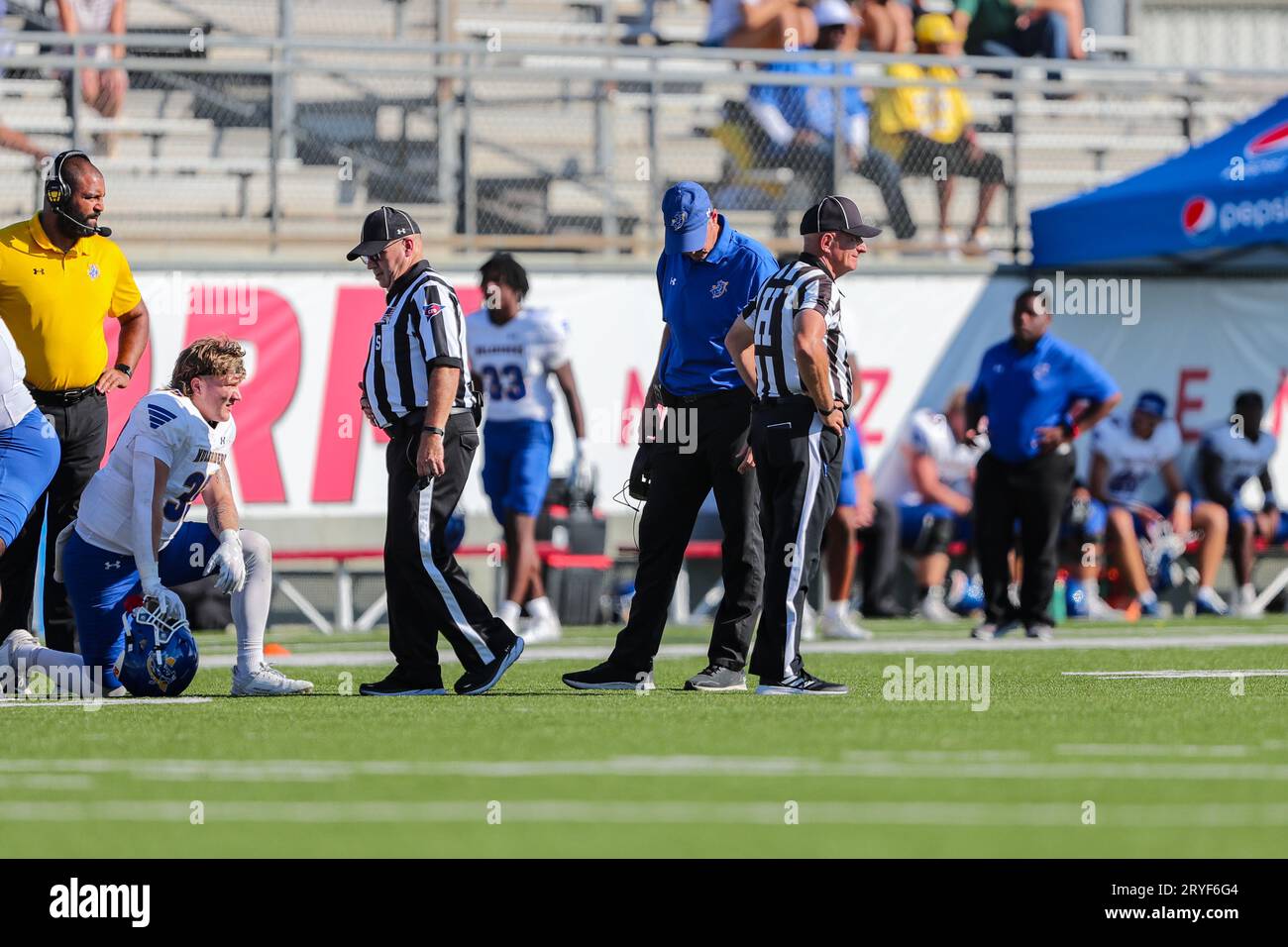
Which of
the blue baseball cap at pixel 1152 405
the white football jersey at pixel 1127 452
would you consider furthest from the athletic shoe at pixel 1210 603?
the blue baseball cap at pixel 1152 405

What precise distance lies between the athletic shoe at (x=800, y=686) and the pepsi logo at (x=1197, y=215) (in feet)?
28.4

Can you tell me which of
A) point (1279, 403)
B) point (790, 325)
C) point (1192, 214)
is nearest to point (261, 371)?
point (1192, 214)

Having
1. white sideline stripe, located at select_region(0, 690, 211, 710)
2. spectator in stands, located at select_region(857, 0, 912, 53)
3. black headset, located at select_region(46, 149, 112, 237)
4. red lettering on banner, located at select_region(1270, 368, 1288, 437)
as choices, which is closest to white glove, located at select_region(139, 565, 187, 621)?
white sideline stripe, located at select_region(0, 690, 211, 710)

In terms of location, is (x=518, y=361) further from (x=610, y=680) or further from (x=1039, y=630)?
(x=610, y=680)

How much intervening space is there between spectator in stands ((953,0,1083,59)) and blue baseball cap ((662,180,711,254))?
11.7m

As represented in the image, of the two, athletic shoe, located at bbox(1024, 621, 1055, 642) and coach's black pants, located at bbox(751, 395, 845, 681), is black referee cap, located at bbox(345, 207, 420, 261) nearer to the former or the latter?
coach's black pants, located at bbox(751, 395, 845, 681)

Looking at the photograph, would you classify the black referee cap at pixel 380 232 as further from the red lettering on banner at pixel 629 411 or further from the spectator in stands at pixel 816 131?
the spectator in stands at pixel 816 131

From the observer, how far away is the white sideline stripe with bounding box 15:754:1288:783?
5.87 meters

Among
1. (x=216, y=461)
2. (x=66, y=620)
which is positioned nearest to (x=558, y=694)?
(x=216, y=461)

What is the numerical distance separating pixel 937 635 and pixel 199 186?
716cm

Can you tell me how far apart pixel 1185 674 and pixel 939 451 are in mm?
7225

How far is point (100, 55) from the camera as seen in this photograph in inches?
664

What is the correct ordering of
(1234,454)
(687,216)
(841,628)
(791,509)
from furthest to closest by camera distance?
(1234,454)
(841,628)
(687,216)
(791,509)

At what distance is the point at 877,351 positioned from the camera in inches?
684
